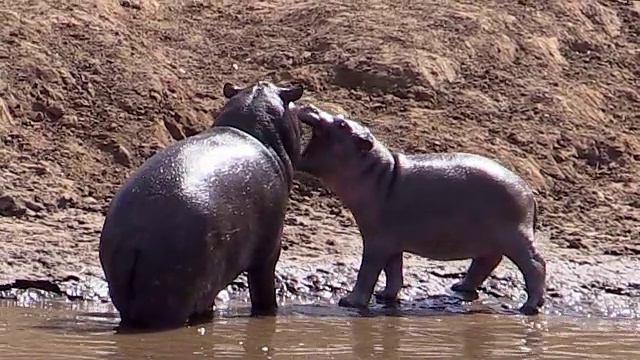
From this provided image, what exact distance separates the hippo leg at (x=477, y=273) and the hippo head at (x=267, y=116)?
1.38m

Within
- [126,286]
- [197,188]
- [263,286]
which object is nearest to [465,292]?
[263,286]

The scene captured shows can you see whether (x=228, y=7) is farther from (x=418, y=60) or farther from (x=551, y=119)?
(x=551, y=119)

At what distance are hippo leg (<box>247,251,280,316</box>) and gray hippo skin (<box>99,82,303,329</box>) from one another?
0.04 ft

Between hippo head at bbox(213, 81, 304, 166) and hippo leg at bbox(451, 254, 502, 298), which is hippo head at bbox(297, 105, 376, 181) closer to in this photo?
hippo head at bbox(213, 81, 304, 166)

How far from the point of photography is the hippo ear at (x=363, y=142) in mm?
9406

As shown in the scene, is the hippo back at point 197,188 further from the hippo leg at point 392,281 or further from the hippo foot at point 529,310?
the hippo foot at point 529,310

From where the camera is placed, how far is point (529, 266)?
9.27m

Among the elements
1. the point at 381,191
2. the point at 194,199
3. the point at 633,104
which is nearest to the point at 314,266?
the point at 381,191

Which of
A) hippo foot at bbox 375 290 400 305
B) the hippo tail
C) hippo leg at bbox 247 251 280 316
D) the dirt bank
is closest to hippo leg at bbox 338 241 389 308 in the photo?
hippo foot at bbox 375 290 400 305

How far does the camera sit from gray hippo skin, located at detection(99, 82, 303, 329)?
7.41 metres

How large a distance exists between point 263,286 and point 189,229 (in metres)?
1.20

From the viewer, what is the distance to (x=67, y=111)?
1193 centimetres

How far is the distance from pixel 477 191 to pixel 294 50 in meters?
4.63

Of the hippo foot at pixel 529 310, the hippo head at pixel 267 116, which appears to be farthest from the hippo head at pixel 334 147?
the hippo foot at pixel 529 310
